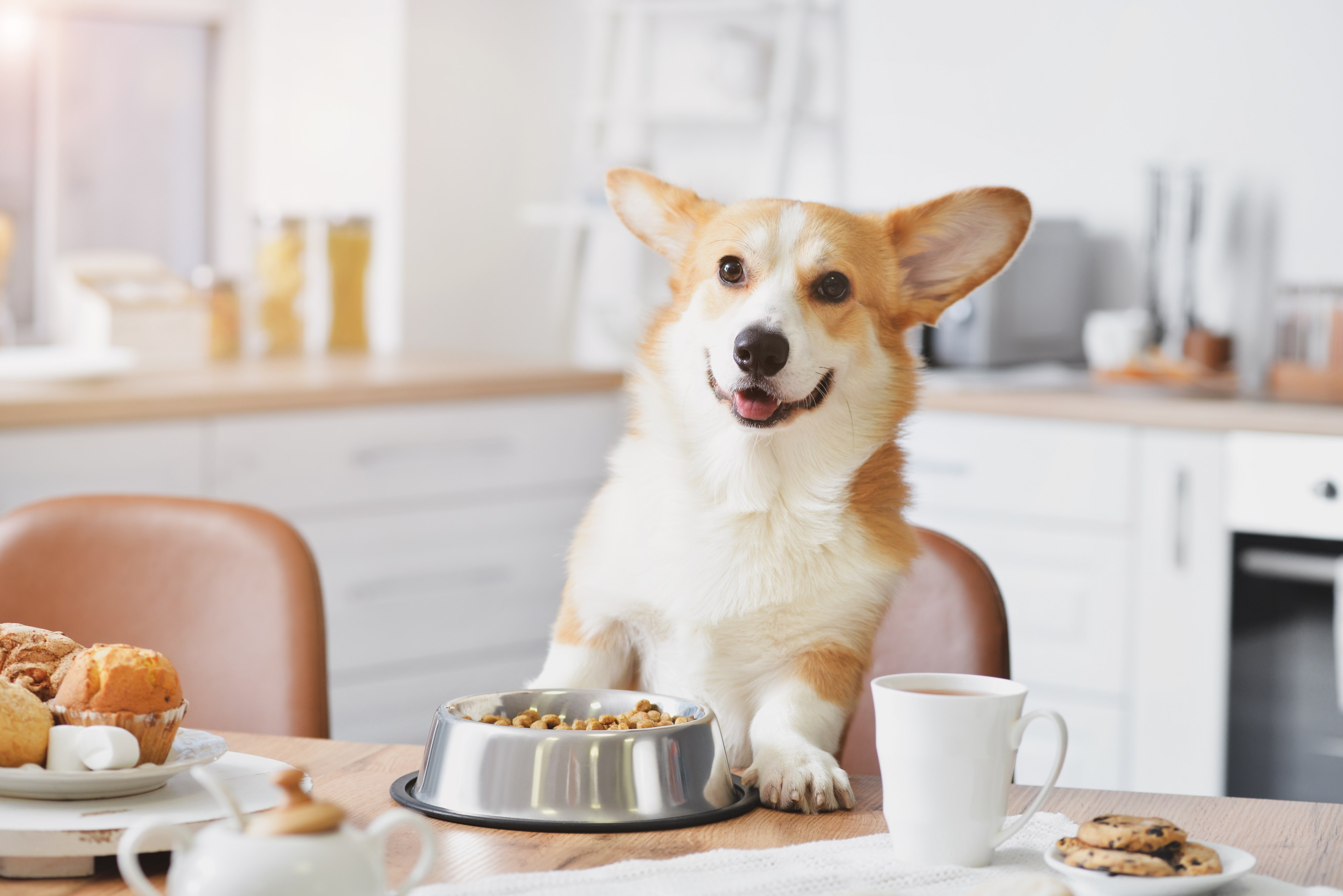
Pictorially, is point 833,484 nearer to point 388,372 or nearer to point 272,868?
point 272,868

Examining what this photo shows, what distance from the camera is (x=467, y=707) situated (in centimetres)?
81

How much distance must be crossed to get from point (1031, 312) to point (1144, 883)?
205 cm

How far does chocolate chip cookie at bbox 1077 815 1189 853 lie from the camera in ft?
2.20

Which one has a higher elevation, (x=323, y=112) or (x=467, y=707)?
(x=323, y=112)

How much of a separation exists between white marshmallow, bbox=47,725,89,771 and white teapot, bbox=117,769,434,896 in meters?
0.21

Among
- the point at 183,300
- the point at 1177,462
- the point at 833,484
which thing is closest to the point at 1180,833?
the point at 833,484

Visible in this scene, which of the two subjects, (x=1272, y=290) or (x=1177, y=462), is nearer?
(x=1177, y=462)

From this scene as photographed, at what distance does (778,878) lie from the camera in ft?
2.23

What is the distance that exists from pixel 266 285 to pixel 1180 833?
2.58m

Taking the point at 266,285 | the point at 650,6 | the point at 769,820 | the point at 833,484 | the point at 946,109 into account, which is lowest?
the point at 769,820

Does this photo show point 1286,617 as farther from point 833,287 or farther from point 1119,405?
point 833,287

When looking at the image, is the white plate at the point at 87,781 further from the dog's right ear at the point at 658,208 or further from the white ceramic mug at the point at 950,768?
the dog's right ear at the point at 658,208

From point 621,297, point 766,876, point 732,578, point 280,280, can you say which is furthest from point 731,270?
point 621,297

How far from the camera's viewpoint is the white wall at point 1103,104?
254 cm
